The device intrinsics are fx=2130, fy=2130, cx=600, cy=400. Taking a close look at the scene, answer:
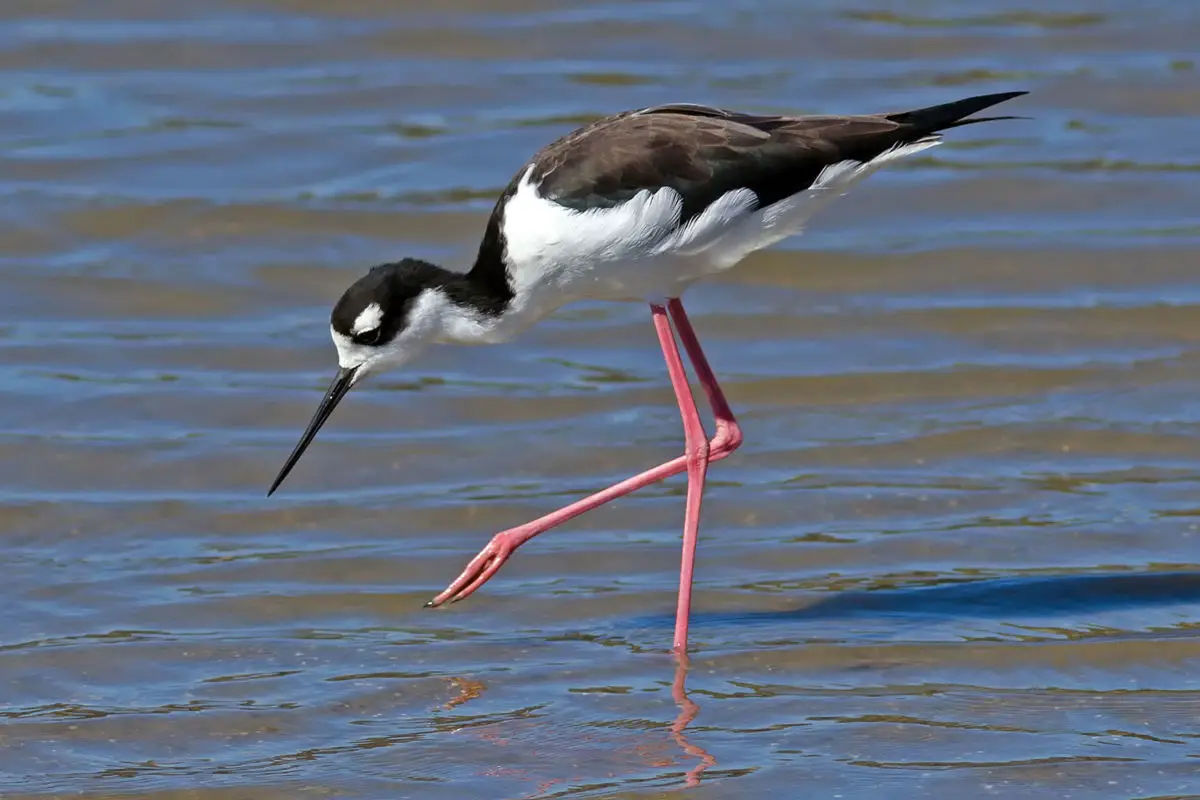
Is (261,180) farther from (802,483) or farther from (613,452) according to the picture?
(802,483)

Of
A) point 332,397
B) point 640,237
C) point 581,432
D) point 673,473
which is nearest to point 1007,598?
point 673,473

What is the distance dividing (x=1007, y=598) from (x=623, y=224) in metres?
1.65

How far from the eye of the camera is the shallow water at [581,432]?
5.71m

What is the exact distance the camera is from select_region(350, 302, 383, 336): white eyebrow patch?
6.58 m

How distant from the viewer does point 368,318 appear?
6.59 meters

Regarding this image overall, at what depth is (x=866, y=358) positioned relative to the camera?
341 inches

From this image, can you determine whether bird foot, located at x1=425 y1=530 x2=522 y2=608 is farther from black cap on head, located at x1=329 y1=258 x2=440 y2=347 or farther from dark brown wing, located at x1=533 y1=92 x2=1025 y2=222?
dark brown wing, located at x1=533 y1=92 x2=1025 y2=222

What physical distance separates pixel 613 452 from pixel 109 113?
14.4ft

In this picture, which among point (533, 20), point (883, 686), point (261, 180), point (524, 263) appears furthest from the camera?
point (533, 20)

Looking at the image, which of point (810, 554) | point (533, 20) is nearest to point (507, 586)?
point (810, 554)

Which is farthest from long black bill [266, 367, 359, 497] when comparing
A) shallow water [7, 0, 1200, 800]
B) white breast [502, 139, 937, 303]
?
white breast [502, 139, 937, 303]

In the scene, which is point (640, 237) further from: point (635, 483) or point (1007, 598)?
point (1007, 598)

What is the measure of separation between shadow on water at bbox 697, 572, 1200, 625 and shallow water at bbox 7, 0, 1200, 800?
0.02 m

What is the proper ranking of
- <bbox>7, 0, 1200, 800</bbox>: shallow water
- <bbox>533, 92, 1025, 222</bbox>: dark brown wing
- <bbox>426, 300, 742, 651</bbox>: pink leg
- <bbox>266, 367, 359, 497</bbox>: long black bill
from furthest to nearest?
<bbox>266, 367, 359, 497</bbox>: long black bill
<bbox>426, 300, 742, 651</bbox>: pink leg
<bbox>533, 92, 1025, 222</bbox>: dark brown wing
<bbox>7, 0, 1200, 800</bbox>: shallow water
